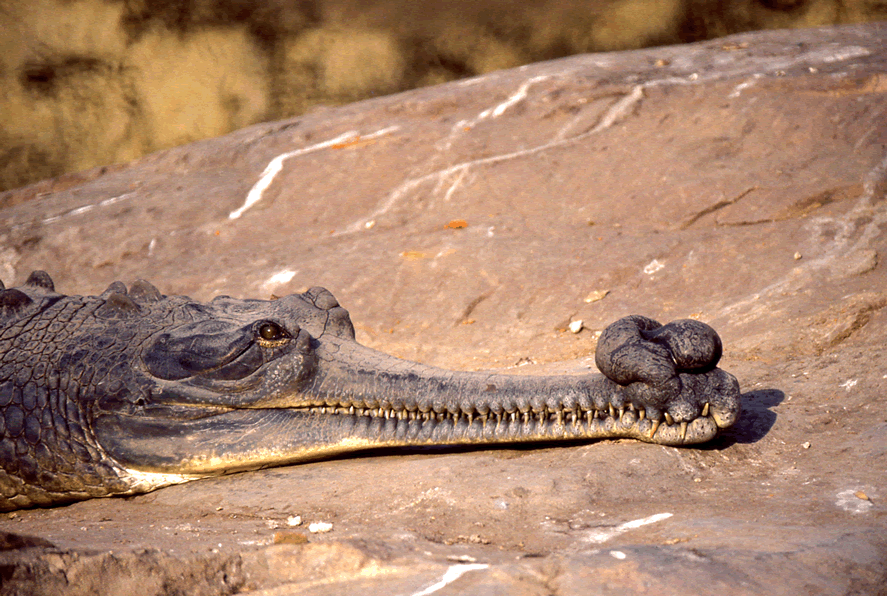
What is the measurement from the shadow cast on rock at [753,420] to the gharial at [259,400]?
1.07 feet

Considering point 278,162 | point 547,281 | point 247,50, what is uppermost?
point 247,50

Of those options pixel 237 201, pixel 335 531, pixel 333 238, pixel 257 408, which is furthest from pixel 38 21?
pixel 335 531

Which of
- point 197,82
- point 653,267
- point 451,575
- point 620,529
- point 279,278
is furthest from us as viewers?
point 197,82

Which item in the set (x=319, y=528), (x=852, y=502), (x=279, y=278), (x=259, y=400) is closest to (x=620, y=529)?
(x=852, y=502)

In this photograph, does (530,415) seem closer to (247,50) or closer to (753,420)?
(753,420)

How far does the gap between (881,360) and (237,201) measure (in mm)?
5818

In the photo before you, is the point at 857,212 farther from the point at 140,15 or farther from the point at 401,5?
the point at 140,15

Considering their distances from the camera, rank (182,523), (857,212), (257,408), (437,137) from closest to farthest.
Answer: (182,523)
(257,408)
(857,212)
(437,137)

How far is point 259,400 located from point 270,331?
34cm

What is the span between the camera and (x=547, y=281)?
5766mm

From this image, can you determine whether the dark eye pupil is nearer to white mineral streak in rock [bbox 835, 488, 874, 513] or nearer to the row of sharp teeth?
the row of sharp teeth

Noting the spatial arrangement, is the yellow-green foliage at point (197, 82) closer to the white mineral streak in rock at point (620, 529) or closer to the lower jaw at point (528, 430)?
the lower jaw at point (528, 430)

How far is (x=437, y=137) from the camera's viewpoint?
7422mm

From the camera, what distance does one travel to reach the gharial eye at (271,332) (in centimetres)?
351
